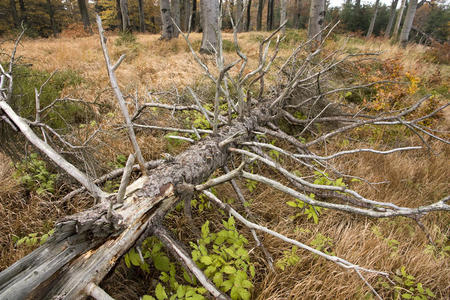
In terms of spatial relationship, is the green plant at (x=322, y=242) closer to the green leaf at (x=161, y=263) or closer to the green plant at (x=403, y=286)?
the green plant at (x=403, y=286)

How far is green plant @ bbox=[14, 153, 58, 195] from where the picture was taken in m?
1.97

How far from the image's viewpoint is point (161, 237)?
119cm

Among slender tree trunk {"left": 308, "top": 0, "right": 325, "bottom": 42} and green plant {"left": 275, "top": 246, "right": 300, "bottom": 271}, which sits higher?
slender tree trunk {"left": 308, "top": 0, "right": 325, "bottom": 42}

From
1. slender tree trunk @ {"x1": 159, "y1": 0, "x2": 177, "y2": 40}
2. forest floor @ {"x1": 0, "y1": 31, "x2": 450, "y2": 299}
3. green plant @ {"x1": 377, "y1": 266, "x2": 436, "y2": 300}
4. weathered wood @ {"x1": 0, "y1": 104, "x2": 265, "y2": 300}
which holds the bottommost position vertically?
green plant @ {"x1": 377, "y1": 266, "x2": 436, "y2": 300}

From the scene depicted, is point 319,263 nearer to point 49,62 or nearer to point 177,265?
point 177,265

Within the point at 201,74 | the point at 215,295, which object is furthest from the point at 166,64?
the point at 215,295

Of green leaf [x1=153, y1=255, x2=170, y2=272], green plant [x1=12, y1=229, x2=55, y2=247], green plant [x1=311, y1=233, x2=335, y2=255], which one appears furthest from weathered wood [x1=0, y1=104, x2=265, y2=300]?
green plant [x1=311, y1=233, x2=335, y2=255]

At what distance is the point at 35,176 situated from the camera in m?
2.01

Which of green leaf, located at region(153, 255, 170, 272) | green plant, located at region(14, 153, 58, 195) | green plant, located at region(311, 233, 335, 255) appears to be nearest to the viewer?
green leaf, located at region(153, 255, 170, 272)

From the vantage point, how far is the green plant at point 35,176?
1.97 metres

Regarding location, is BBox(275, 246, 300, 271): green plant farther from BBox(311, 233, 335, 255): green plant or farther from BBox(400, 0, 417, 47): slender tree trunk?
BBox(400, 0, 417, 47): slender tree trunk

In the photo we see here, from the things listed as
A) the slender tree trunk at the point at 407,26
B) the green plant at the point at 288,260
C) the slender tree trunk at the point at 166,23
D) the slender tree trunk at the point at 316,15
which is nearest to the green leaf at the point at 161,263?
the green plant at the point at 288,260

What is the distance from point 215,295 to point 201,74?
14.4ft

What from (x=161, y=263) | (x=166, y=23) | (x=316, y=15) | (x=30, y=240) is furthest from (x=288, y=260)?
(x=166, y=23)
